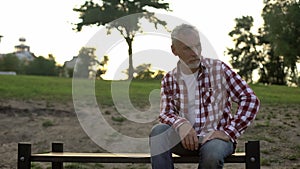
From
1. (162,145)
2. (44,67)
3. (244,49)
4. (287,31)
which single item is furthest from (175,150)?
(244,49)

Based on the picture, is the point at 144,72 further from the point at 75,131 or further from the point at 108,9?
the point at 108,9

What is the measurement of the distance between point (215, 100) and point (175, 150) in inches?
18.7

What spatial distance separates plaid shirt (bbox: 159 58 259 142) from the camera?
3934 millimetres

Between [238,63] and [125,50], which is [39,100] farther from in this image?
[238,63]

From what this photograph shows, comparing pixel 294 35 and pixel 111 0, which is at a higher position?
pixel 111 0

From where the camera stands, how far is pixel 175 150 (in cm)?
407

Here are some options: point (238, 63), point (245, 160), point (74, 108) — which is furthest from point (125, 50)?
point (238, 63)

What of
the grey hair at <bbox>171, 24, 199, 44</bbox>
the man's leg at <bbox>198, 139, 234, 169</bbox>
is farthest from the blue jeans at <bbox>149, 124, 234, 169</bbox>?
the grey hair at <bbox>171, 24, 199, 44</bbox>

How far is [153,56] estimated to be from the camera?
4.67 meters

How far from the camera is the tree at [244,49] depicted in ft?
183

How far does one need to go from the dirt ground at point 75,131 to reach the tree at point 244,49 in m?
44.3

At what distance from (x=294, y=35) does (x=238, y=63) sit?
905 inches

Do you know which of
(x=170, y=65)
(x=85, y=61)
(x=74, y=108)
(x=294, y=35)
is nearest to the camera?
(x=170, y=65)

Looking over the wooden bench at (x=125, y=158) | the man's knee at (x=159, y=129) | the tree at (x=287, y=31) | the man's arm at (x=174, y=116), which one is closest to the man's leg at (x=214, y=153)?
the man's arm at (x=174, y=116)
